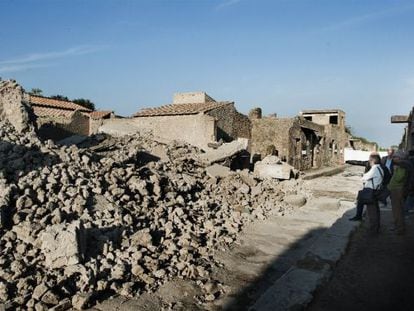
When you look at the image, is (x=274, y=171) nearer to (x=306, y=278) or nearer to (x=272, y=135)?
(x=306, y=278)

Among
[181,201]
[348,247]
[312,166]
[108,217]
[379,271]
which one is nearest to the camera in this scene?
[379,271]

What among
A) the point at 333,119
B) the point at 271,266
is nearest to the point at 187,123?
the point at 271,266

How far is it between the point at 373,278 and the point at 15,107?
25.2ft

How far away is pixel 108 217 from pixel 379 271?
3713mm

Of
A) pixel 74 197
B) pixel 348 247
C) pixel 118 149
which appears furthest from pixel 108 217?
pixel 118 149

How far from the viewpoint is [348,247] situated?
5.59 meters

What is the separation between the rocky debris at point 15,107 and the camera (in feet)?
26.1

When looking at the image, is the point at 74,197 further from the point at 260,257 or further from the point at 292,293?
the point at 292,293

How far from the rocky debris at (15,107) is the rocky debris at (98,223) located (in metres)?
0.42

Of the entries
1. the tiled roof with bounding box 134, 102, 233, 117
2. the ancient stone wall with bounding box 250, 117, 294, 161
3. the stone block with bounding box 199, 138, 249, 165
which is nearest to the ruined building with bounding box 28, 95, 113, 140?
the tiled roof with bounding box 134, 102, 233, 117

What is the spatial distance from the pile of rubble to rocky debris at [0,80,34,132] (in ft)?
1.83

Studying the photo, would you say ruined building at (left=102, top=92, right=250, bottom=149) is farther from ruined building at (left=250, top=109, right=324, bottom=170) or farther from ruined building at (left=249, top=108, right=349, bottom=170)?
ruined building at (left=250, top=109, right=324, bottom=170)

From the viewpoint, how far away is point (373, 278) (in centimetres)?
438

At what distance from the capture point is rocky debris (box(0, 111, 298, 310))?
3758 millimetres
